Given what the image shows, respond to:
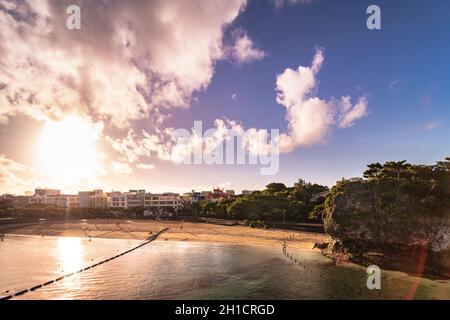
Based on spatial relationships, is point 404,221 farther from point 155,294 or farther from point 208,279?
point 155,294

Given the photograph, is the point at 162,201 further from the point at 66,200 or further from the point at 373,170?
the point at 373,170

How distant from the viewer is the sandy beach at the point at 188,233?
65.4 metres

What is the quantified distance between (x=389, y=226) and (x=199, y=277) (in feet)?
91.8

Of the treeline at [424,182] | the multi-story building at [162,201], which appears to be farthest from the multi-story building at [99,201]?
the treeline at [424,182]

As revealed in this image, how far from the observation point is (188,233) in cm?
7819

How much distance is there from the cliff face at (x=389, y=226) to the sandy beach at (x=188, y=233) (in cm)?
931

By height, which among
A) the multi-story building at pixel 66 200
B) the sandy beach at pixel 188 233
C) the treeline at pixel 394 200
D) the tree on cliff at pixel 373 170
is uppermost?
the tree on cliff at pixel 373 170

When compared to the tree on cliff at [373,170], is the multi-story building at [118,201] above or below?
below

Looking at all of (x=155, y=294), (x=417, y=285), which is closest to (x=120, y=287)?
(x=155, y=294)

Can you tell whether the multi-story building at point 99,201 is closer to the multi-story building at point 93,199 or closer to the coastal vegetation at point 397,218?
the multi-story building at point 93,199

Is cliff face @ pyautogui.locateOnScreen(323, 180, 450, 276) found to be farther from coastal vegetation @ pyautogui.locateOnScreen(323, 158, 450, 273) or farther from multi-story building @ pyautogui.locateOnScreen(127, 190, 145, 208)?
multi-story building @ pyautogui.locateOnScreen(127, 190, 145, 208)

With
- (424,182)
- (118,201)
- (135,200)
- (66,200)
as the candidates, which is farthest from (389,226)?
(66,200)

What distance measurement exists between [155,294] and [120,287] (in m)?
4.99
